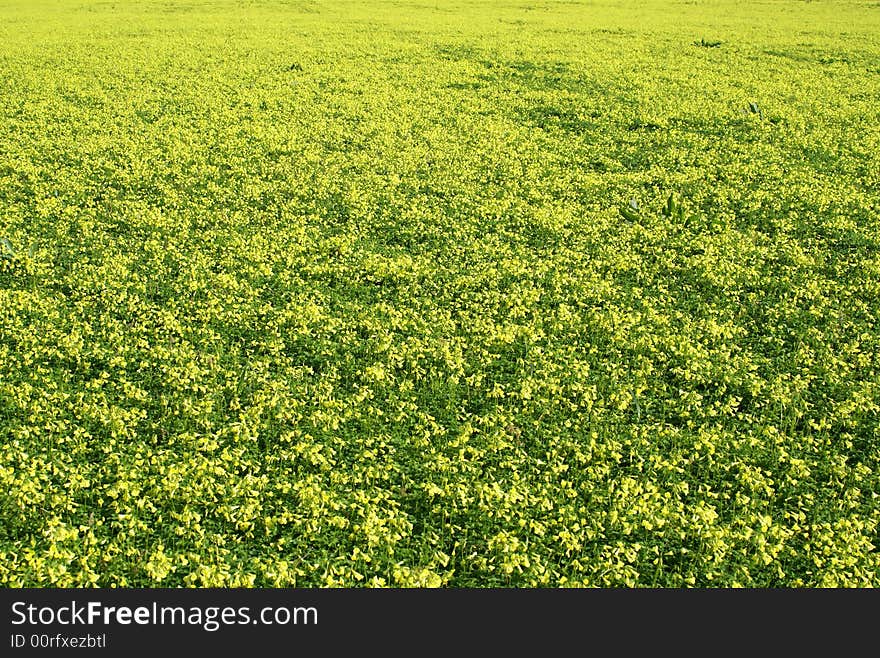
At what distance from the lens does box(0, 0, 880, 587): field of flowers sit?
5.43 meters

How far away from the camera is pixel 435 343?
7746 mm

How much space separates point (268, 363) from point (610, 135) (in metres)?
10.9

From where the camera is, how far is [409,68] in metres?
21.4

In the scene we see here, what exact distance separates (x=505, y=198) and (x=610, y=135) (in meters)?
4.93

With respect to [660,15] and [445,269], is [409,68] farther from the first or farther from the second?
[660,15]

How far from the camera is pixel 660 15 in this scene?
32094 mm

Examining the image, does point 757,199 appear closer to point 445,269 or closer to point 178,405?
point 445,269

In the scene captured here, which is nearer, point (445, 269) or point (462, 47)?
point (445, 269)

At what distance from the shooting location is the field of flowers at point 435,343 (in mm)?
5434

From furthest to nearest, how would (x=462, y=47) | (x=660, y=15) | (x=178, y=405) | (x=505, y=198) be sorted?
(x=660, y=15)
(x=462, y=47)
(x=505, y=198)
(x=178, y=405)

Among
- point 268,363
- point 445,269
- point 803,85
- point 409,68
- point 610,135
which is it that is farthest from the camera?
point 409,68

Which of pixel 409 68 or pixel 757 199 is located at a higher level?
pixel 409 68

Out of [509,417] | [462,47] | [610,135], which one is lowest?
[509,417]

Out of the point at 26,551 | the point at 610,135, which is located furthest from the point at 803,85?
the point at 26,551
